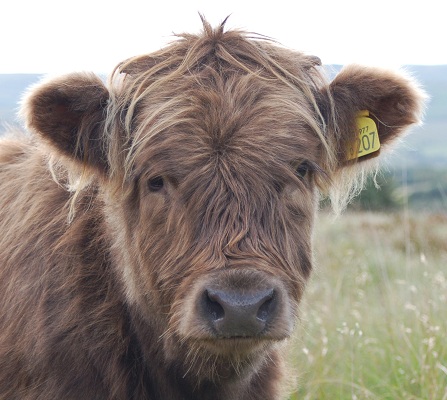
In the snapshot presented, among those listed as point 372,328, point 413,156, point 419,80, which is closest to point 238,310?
point 419,80

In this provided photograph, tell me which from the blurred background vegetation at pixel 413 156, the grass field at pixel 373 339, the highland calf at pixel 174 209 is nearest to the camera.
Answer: the highland calf at pixel 174 209

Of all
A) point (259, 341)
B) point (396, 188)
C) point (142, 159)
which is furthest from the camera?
point (396, 188)

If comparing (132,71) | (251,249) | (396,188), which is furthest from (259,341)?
(396,188)

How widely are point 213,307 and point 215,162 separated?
2.35 ft

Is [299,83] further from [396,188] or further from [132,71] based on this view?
[396,188]

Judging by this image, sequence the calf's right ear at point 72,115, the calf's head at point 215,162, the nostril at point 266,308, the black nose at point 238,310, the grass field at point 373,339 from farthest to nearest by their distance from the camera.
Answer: the grass field at point 373,339, the calf's right ear at point 72,115, the calf's head at point 215,162, the nostril at point 266,308, the black nose at point 238,310

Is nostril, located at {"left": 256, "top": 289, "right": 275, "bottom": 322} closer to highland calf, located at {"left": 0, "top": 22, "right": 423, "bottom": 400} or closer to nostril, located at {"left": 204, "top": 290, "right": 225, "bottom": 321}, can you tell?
highland calf, located at {"left": 0, "top": 22, "right": 423, "bottom": 400}

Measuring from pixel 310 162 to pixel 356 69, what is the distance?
679 millimetres

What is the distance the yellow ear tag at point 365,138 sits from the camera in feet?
14.7

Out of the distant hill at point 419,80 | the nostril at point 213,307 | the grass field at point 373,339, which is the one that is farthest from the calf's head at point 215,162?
the grass field at point 373,339

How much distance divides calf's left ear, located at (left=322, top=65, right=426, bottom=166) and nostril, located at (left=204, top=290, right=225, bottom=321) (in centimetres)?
136

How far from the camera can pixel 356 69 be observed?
14.7ft

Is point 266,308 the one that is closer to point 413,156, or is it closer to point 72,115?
point 72,115

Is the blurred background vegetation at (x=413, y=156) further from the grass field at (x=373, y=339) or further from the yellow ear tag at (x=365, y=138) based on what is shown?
the grass field at (x=373, y=339)
